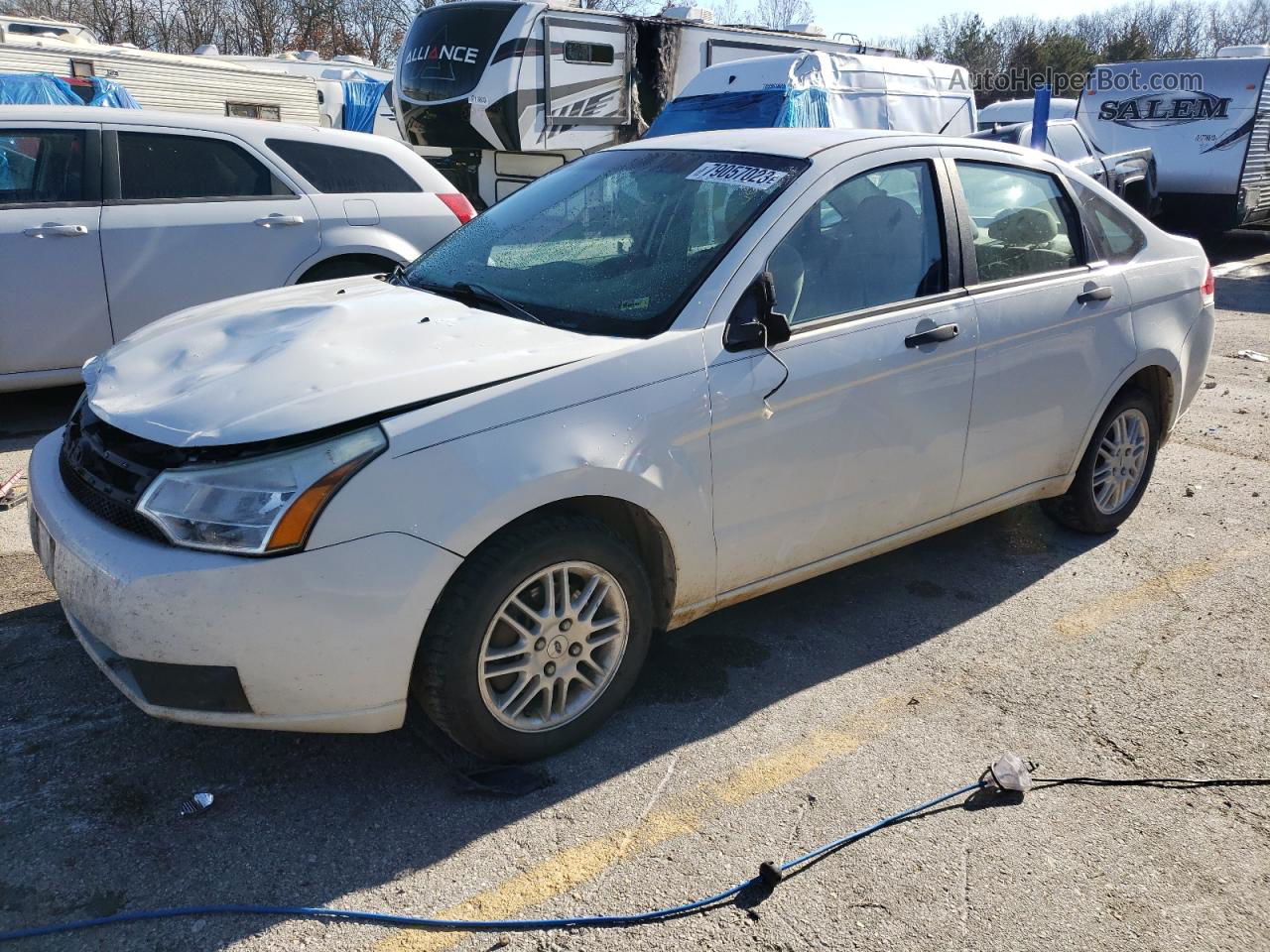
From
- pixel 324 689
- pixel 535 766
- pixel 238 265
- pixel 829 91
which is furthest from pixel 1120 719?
pixel 829 91

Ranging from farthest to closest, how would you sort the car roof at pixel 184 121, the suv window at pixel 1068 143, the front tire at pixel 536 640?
the suv window at pixel 1068 143
the car roof at pixel 184 121
the front tire at pixel 536 640

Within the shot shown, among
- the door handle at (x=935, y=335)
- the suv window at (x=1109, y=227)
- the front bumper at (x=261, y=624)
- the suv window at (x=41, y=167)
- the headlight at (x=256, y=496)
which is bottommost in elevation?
the front bumper at (x=261, y=624)

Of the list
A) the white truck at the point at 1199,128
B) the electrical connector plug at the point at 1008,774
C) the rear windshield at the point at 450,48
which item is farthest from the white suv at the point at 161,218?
the white truck at the point at 1199,128

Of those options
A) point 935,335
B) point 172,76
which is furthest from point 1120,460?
point 172,76

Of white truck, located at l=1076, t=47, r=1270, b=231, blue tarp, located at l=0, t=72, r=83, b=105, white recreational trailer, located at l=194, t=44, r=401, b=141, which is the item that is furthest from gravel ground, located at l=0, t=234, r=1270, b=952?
white recreational trailer, located at l=194, t=44, r=401, b=141

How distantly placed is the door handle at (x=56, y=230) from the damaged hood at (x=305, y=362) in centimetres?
264

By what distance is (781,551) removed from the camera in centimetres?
349

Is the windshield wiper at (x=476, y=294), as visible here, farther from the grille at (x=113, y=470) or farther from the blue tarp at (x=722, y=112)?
the blue tarp at (x=722, y=112)

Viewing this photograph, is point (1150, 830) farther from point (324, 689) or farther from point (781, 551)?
point (324, 689)

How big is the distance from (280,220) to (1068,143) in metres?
10.6

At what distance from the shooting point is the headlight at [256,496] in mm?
2543

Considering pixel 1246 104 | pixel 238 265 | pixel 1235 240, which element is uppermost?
pixel 1246 104

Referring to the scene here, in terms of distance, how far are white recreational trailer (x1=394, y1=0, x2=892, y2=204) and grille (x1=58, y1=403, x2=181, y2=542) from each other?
10871 mm

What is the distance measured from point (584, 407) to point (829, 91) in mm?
10073
